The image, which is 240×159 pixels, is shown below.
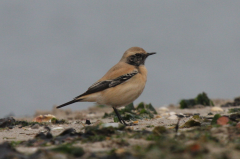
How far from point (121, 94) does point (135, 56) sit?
4.55ft

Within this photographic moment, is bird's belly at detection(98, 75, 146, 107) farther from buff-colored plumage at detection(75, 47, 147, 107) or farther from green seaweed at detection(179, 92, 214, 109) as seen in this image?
green seaweed at detection(179, 92, 214, 109)

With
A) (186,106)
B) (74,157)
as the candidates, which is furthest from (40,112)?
(74,157)

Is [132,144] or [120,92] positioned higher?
[120,92]

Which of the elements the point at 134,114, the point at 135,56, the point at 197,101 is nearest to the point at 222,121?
the point at 135,56

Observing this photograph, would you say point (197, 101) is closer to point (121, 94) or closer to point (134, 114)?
point (134, 114)

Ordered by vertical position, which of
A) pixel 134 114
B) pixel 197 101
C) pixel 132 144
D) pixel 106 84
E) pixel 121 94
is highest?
pixel 106 84

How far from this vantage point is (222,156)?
3.40 m

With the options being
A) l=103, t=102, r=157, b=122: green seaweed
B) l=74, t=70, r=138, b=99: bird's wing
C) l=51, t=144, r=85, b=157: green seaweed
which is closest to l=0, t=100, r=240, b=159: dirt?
l=51, t=144, r=85, b=157: green seaweed

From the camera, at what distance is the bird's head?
867cm

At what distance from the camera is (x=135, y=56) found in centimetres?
870

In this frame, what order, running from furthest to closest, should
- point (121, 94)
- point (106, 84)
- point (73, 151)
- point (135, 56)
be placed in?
point (135, 56) → point (106, 84) → point (121, 94) → point (73, 151)

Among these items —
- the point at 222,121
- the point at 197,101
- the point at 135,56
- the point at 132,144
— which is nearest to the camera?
the point at 132,144

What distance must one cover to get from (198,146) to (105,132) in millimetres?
1866

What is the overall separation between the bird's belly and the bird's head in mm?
955
